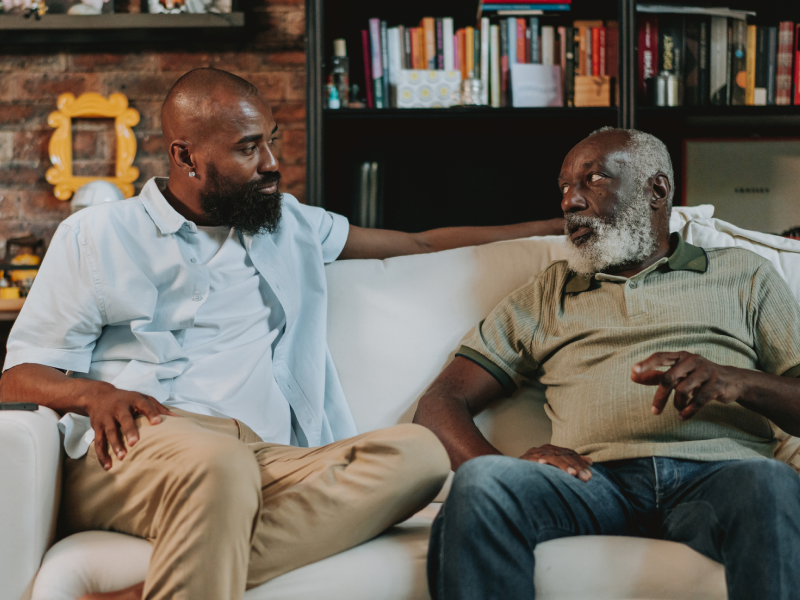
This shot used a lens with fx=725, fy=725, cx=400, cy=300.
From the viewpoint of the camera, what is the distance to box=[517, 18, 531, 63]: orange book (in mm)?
2285

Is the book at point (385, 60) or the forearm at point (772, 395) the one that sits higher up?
the book at point (385, 60)

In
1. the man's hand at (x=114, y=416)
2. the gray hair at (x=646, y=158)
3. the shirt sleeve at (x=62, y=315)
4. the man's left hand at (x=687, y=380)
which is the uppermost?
the gray hair at (x=646, y=158)

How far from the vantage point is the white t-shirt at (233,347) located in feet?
4.73

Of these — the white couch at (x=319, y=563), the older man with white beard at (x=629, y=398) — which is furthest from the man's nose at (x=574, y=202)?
the white couch at (x=319, y=563)

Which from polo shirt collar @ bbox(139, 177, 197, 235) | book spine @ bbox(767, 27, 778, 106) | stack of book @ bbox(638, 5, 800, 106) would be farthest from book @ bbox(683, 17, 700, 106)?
polo shirt collar @ bbox(139, 177, 197, 235)

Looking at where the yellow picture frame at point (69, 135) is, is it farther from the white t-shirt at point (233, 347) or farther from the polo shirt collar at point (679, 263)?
the polo shirt collar at point (679, 263)

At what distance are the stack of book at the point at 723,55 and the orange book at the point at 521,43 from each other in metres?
0.35

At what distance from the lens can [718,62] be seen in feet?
7.40

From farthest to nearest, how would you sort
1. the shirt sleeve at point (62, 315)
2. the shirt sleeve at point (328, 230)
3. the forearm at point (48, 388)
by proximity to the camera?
1. the shirt sleeve at point (328, 230)
2. the shirt sleeve at point (62, 315)
3. the forearm at point (48, 388)

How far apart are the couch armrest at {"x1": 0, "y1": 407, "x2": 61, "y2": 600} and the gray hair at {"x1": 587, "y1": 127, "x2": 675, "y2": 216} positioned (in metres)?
1.26

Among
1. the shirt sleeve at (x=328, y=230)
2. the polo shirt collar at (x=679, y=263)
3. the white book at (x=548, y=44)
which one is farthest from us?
the white book at (x=548, y=44)

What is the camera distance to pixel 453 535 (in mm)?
1064

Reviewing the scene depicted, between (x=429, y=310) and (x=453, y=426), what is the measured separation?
0.36m

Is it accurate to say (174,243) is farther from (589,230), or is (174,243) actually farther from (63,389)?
(589,230)
